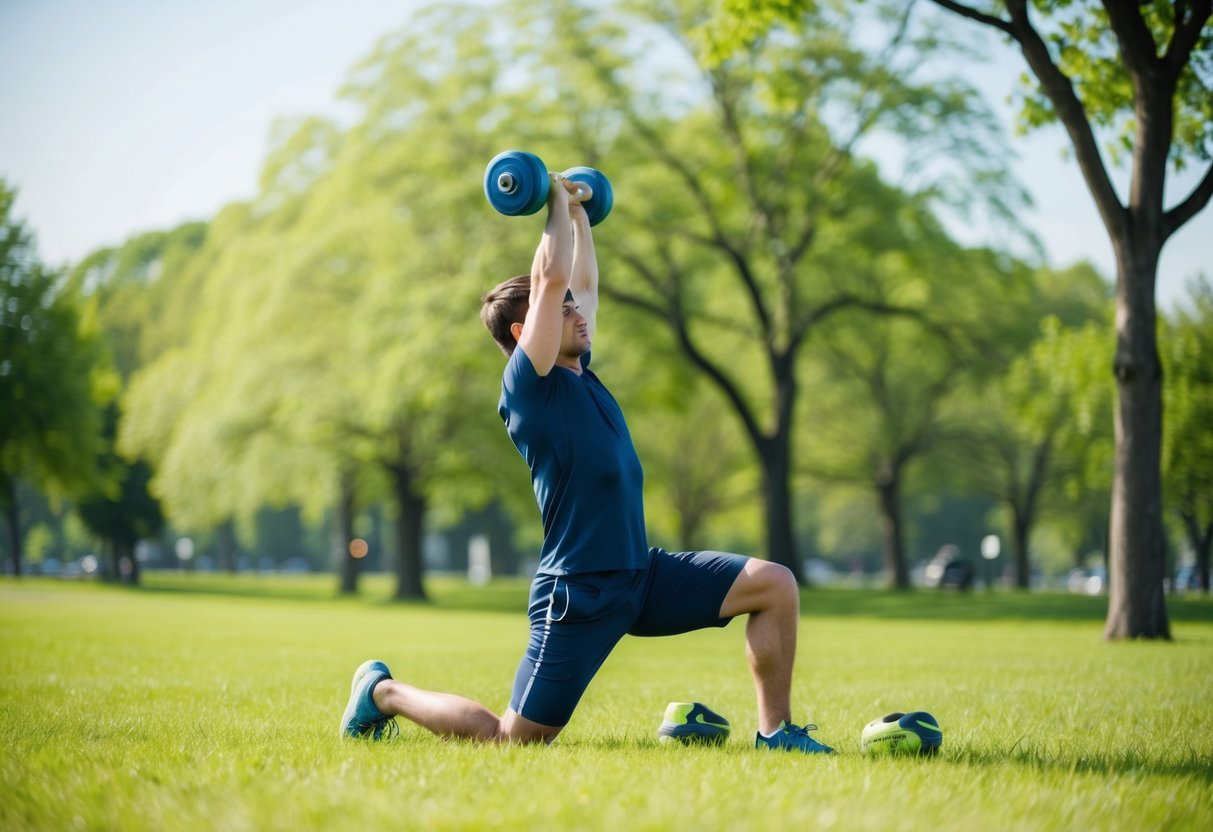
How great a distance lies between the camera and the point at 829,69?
25078mm

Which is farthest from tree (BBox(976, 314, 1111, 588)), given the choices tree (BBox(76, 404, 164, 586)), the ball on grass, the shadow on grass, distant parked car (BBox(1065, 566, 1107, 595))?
tree (BBox(76, 404, 164, 586))

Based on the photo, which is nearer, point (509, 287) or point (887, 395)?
point (509, 287)

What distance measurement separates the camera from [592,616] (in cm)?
487

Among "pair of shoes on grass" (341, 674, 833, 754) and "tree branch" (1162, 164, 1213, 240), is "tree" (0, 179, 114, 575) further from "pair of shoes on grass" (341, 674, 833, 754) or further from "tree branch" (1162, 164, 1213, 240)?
"pair of shoes on grass" (341, 674, 833, 754)

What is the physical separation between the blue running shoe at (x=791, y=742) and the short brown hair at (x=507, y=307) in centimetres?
205

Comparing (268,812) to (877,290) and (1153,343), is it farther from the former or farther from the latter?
(877,290)

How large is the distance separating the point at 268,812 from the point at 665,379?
27.2m

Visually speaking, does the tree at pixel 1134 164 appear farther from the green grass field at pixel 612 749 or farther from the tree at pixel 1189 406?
the tree at pixel 1189 406

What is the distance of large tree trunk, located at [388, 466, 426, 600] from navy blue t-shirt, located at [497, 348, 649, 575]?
97.9 feet

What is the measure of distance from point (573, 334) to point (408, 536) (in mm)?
31234

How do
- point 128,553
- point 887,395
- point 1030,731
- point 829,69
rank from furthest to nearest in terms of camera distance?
point 128,553, point 887,395, point 829,69, point 1030,731

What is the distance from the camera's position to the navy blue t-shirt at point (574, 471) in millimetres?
4879

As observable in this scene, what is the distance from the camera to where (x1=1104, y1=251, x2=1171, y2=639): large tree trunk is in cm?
1367

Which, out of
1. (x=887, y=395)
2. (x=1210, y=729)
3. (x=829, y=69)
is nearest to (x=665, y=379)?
(x=829, y=69)
